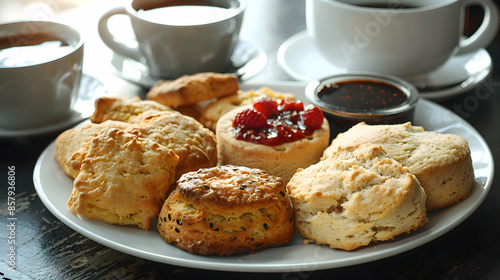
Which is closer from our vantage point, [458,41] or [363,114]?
[363,114]

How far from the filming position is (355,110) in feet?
8.34

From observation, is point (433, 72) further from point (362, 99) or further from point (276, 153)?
point (276, 153)

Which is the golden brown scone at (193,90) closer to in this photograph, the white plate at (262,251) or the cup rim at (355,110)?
the cup rim at (355,110)

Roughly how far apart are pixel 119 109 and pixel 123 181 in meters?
0.73

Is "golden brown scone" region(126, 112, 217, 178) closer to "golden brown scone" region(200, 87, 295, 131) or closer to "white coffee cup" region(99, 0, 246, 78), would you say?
"golden brown scone" region(200, 87, 295, 131)

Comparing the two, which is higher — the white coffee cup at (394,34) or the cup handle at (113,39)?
the white coffee cup at (394,34)

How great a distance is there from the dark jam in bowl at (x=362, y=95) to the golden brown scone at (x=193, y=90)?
20.2 inches

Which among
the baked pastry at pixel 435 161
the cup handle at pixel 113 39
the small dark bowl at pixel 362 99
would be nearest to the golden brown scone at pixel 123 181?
the baked pastry at pixel 435 161

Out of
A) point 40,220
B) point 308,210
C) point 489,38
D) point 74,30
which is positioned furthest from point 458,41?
point 40,220

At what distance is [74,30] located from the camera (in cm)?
282

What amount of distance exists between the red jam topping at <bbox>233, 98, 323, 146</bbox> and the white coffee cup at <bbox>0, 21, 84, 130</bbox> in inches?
37.3

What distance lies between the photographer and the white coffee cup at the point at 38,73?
8.31 feet

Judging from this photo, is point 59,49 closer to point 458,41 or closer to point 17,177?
point 17,177

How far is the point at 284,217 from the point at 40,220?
42.5 inches
